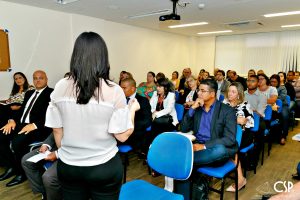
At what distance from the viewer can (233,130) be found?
2.19 m

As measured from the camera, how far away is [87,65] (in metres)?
1.13

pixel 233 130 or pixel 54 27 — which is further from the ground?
pixel 54 27

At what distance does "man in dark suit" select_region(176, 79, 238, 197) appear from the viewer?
2103mm

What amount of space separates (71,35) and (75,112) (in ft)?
16.8

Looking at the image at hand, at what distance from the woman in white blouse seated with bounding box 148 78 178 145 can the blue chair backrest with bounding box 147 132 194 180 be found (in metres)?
1.60

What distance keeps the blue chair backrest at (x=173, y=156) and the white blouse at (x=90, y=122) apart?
657 millimetres

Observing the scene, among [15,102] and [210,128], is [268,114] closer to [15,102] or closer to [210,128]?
[210,128]

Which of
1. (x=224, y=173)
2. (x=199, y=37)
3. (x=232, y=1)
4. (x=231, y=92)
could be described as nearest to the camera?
(x=224, y=173)

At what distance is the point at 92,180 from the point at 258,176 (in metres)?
2.66

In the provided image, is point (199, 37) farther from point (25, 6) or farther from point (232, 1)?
point (25, 6)

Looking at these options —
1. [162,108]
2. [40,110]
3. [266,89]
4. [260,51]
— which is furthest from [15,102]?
[260,51]

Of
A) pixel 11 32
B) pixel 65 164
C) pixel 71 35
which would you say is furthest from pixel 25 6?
pixel 65 164

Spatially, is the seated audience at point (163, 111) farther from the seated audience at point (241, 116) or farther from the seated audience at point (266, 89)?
the seated audience at point (266, 89)

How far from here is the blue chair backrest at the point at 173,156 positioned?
173 cm
